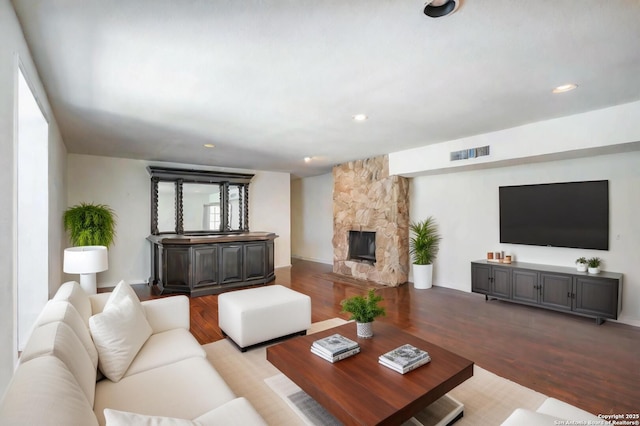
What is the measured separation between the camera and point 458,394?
91.2 inches

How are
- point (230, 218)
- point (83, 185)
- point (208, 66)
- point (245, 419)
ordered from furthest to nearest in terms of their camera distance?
point (230, 218) < point (83, 185) < point (208, 66) < point (245, 419)

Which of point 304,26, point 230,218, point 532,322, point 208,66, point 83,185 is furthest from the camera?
point 230,218

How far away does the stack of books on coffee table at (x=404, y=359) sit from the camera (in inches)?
75.5

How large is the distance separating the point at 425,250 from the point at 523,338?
247 centimetres

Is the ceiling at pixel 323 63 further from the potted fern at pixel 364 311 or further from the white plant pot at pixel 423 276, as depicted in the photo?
the white plant pot at pixel 423 276

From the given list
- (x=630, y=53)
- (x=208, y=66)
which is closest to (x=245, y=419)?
(x=208, y=66)

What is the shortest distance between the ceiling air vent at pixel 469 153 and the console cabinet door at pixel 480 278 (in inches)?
66.5

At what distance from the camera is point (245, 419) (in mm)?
1269

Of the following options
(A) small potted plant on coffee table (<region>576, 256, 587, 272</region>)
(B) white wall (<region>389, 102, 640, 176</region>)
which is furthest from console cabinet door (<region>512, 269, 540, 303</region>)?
(B) white wall (<region>389, 102, 640, 176</region>)

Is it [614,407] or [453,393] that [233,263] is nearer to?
[453,393]

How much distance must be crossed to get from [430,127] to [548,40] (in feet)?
6.78

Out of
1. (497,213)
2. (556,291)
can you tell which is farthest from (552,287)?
(497,213)

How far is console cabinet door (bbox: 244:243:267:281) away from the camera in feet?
19.7

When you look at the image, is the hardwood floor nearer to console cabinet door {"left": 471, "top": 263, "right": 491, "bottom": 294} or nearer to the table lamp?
console cabinet door {"left": 471, "top": 263, "right": 491, "bottom": 294}
